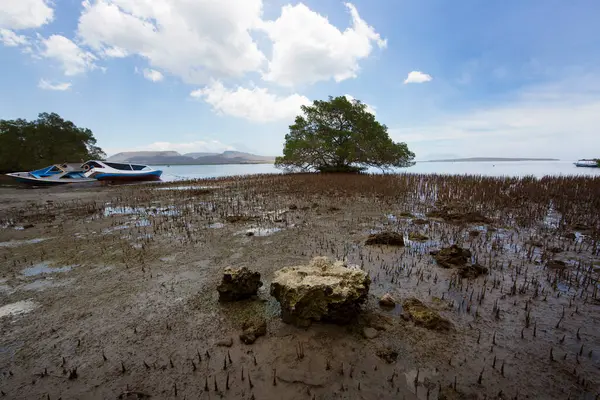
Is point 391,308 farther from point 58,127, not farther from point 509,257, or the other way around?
point 58,127

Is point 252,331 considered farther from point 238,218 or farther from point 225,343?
point 238,218

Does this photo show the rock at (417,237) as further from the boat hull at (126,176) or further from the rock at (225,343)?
the boat hull at (126,176)

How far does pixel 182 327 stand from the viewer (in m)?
3.20

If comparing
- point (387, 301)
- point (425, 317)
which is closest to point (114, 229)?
point (387, 301)

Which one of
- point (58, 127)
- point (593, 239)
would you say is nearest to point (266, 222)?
point (593, 239)

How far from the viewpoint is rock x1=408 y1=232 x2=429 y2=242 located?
20.5 ft

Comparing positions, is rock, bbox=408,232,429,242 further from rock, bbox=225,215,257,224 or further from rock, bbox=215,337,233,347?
rock, bbox=215,337,233,347

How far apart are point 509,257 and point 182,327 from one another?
18.7 feet

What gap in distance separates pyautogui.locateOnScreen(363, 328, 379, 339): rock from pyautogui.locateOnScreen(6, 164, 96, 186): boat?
29339mm

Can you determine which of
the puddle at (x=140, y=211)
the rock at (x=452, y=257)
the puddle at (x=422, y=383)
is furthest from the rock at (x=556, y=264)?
the puddle at (x=140, y=211)

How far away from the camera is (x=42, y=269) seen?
16.4 ft

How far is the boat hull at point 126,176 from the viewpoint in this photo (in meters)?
24.2

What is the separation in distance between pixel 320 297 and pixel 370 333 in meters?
0.66

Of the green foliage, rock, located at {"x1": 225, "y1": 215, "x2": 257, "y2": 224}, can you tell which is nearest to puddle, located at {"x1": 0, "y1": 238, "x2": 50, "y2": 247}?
rock, located at {"x1": 225, "y1": 215, "x2": 257, "y2": 224}
